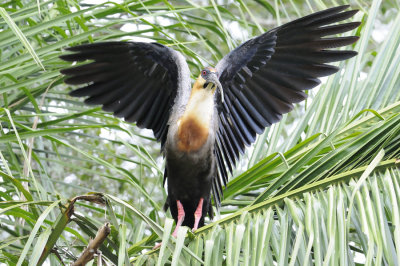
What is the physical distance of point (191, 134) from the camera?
339 centimetres

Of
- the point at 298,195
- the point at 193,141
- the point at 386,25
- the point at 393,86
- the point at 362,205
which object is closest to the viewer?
the point at 362,205

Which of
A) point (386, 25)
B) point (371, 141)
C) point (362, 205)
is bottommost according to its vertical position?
point (362, 205)

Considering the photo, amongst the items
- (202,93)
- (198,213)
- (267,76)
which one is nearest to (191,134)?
(202,93)

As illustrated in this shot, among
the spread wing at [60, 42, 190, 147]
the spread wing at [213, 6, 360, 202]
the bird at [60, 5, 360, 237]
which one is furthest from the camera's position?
the spread wing at [60, 42, 190, 147]

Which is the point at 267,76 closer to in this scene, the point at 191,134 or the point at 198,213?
the point at 191,134

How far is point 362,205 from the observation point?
6.07 feet

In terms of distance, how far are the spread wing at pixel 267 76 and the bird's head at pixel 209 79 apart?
108mm

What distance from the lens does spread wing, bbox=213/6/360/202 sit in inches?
126

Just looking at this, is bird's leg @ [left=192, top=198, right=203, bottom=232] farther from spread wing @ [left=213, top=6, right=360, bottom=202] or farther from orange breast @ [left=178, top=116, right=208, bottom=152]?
orange breast @ [left=178, top=116, right=208, bottom=152]

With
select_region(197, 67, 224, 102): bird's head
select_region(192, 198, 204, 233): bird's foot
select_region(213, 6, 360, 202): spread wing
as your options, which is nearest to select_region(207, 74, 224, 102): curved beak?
select_region(197, 67, 224, 102): bird's head

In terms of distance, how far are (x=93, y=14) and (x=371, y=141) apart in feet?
4.85

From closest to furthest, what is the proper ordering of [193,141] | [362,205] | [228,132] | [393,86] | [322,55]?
[362,205], [393,86], [322,55], [193,141], [228,132]

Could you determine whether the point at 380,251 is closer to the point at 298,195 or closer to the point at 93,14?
the point at 298,195

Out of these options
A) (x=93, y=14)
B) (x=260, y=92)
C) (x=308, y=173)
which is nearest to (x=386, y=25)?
(x=260, y=92)
